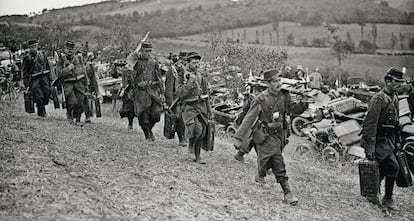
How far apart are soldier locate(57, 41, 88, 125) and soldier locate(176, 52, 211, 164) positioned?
10.5ft

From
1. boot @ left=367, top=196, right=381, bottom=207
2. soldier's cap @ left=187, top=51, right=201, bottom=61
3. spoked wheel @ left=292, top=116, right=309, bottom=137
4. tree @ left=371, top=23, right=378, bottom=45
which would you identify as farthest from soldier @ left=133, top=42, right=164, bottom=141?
tree @ left=371, top=23, right=378, bottom=45

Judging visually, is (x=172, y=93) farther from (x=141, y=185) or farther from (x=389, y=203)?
(x=389, y=203)

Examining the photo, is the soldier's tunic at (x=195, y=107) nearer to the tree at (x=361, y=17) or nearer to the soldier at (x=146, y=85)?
the soldier at (x=146, y=85)

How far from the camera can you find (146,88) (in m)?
9.07

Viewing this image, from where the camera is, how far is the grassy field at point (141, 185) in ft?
16.8

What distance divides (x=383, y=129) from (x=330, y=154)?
5.34 m

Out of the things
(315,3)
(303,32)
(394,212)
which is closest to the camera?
(394,212)

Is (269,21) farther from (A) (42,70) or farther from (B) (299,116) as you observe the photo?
(A) (42,70)

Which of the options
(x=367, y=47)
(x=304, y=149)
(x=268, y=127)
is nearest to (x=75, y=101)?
(x=268, y=127)

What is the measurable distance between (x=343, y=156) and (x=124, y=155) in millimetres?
6084

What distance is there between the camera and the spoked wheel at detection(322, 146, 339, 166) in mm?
11625

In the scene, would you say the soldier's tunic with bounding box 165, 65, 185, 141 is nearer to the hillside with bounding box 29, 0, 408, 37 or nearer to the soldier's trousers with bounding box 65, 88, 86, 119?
the soldier's trousers with bounding box 65, 88, 86, 119

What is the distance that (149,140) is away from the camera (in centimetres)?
962

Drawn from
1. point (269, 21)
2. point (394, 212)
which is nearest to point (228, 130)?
point (394, 212)
